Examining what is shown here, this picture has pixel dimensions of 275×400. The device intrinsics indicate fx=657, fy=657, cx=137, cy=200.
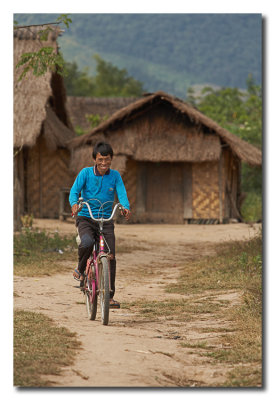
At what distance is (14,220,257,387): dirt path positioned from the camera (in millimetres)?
3371

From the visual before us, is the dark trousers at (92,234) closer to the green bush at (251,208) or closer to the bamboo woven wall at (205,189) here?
the green bush at (251,208)

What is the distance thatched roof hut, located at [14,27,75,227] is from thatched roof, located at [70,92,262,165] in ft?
3.64

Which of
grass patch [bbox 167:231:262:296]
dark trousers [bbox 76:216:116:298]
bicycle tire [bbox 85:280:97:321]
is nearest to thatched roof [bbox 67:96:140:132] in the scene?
grass patch [bbox 167:231:262:296]

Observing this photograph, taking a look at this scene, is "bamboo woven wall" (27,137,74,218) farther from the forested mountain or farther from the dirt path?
the dirt path

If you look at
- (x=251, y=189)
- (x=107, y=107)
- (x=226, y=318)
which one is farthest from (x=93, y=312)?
(x=107, y=107)

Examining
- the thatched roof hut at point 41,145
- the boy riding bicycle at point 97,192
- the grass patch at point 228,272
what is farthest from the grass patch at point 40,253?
the thatched roof hut at point 41,145

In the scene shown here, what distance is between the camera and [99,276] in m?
4.72

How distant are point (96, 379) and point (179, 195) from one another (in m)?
12.6

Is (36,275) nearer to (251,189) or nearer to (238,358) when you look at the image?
(238,358)

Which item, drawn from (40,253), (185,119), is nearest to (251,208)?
(185,119)

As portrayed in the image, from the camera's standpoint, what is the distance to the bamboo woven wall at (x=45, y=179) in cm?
1582

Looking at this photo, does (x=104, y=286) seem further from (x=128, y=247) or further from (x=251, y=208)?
(x=251, y=208)

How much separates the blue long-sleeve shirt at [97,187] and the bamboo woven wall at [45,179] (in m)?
11.2
